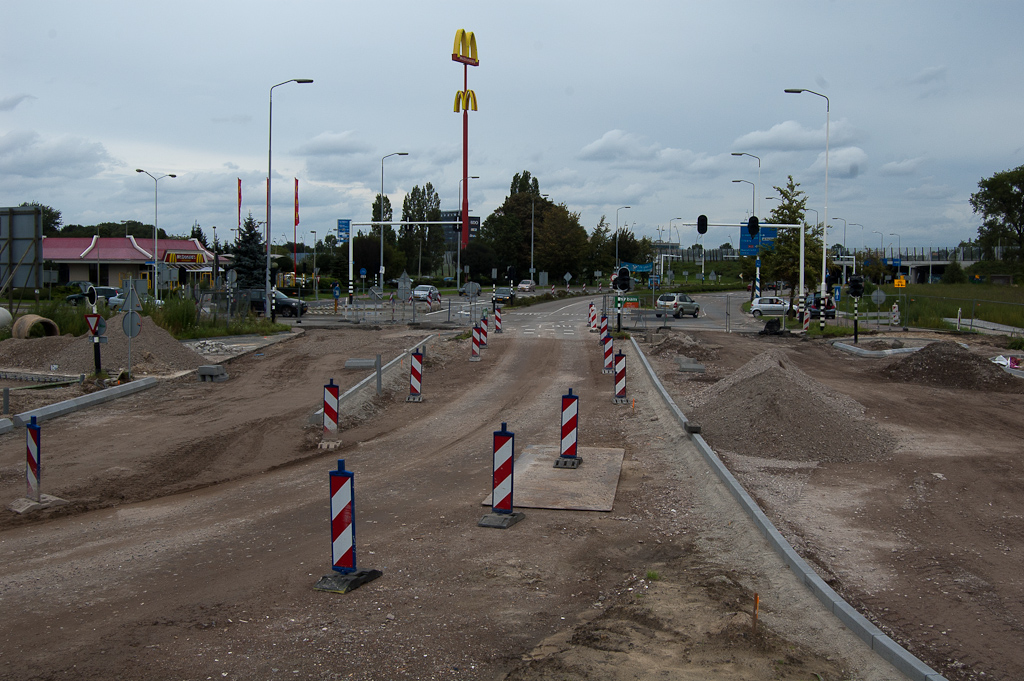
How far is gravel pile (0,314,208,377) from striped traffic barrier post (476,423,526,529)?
15.1 m

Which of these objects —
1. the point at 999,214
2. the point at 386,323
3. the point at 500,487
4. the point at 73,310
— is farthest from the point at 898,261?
the point at 500,487

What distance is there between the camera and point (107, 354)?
21953 millimetres

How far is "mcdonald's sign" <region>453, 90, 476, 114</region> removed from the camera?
43656 millimetres

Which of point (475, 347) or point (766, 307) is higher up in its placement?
point (766, 307)

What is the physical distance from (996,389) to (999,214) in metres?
86.9

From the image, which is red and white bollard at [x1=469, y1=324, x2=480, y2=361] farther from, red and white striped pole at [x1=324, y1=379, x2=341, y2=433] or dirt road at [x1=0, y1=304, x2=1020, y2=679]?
red and white striped pole at [x1=324, y1=379, x2=341, y2=433]

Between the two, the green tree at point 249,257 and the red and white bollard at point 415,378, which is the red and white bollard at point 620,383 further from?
the green tree at point 249,257

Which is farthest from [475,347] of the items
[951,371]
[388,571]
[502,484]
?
[388,571]

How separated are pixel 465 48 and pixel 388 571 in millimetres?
38696

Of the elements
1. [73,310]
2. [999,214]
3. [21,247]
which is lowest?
[73,310]

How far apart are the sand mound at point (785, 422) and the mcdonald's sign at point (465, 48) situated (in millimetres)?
31148

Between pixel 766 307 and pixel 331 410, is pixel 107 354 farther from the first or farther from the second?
pixel 766 307

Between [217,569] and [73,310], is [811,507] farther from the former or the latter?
[73,310]

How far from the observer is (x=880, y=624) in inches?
252
